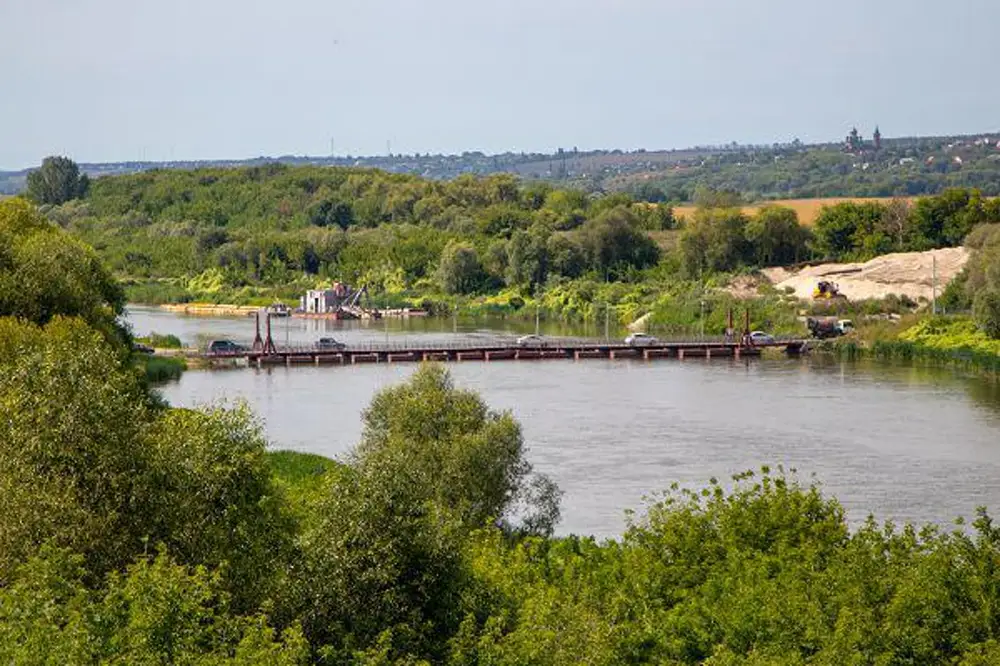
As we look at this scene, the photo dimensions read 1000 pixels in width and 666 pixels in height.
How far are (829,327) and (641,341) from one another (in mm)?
7118

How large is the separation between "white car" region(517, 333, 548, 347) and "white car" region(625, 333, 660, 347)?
2.81 m

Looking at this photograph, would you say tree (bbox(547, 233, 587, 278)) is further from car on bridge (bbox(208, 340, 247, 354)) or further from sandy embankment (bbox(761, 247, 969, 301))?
car on bridge (bbox(208, 340, 247, 354))

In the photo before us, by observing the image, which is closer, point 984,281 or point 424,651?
point 424,651

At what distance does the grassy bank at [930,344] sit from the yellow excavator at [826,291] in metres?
6.71

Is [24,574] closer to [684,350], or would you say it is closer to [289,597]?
[289,597]

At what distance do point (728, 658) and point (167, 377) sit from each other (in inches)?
1414

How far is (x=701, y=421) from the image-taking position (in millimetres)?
42031

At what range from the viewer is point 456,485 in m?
27.5

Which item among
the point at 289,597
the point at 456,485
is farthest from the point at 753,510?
the point at 289,597

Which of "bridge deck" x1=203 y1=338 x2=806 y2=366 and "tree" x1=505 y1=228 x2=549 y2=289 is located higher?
"tree" x1=505 y1=228 x2=549 y2=289

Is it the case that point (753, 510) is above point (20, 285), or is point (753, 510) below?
below

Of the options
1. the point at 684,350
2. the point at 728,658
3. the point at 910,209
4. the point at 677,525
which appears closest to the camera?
the point at 728,658

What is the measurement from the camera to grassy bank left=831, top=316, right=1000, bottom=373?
54.0 metres

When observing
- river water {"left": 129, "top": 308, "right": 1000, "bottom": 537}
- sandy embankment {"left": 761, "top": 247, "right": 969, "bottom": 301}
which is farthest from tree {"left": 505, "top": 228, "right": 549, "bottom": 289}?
river water {"left": 129, "top": 308, "right": 1000, "bottom": 537}
